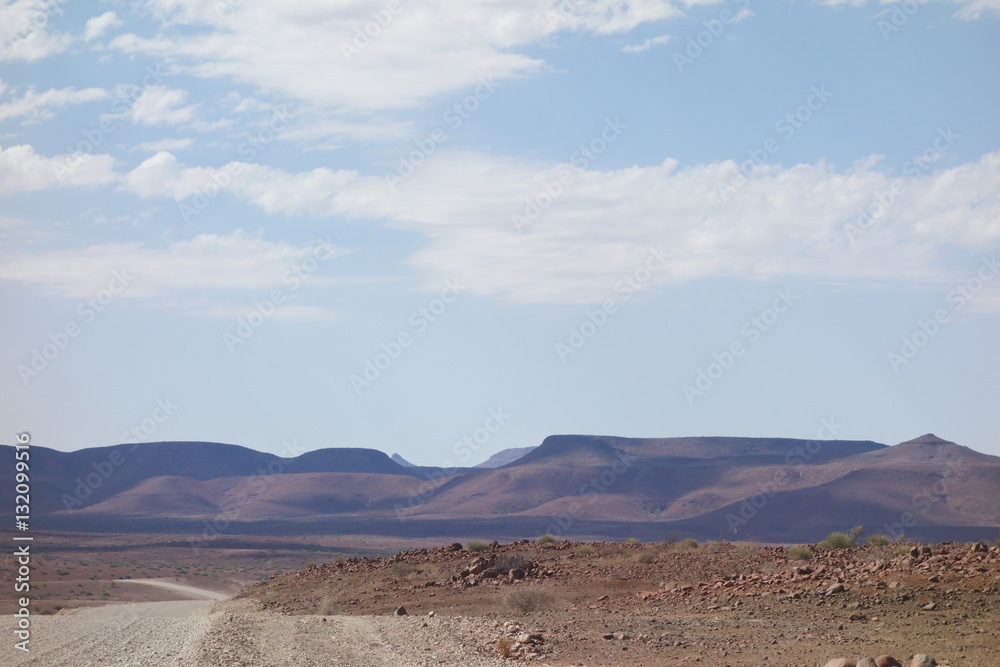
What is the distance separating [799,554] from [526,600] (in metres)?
7.48

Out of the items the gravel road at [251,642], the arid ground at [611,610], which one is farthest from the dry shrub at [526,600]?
the gravel road at [251,642]

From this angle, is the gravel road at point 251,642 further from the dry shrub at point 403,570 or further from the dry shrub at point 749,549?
the dry shrub at point 749,549

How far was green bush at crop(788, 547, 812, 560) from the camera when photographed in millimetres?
23656

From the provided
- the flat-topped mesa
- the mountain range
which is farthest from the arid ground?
the flat-topped mesa

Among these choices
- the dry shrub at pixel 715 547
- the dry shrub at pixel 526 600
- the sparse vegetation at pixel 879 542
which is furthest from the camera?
the dry shrub at pixel 715 547

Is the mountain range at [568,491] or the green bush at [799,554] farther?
the mountain range at [568,491]

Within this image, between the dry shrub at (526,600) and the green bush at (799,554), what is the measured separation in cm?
662

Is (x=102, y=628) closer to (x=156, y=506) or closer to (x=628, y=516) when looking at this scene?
(x=628, y=516)

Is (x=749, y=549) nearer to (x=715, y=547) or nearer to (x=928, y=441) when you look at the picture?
(x=715, y=547)

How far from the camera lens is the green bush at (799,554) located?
23.7 metres

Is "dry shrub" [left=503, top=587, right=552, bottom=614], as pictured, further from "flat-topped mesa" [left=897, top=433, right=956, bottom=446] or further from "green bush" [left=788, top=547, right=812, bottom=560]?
"flat-topped mesa" [left=897, top=433, right=956, bottom=446]

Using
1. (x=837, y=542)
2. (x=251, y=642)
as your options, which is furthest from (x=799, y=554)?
(x=251, y=642)

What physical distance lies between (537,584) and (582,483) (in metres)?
98.5

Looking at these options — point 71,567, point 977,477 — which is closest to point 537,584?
point 71,567
